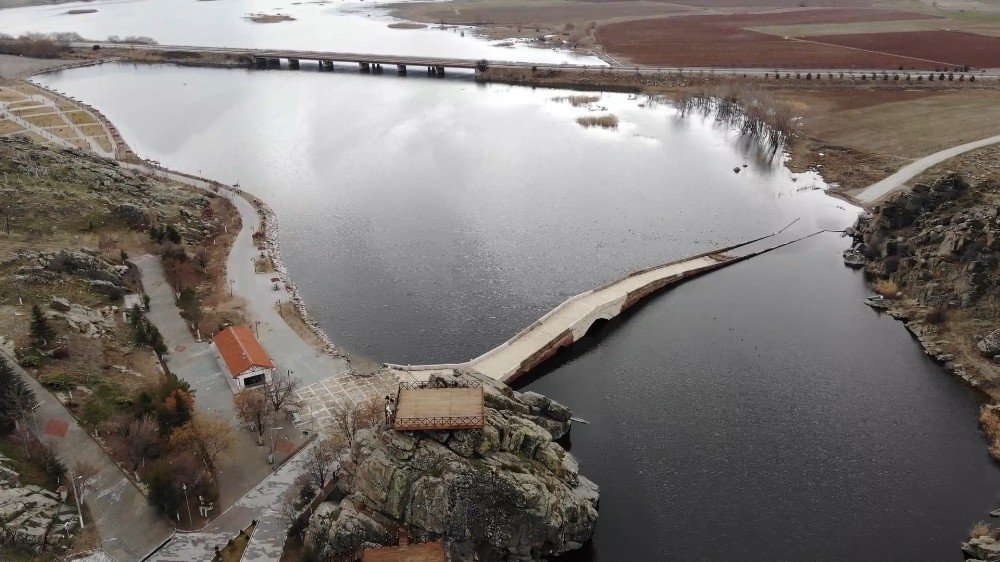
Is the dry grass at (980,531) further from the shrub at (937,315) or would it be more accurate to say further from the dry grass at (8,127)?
the dry grass at (8,127)

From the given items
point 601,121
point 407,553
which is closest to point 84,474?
point 407,553

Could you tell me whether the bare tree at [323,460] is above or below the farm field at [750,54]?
below

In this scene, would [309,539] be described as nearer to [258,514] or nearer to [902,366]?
[258,514]

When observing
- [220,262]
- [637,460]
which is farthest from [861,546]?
[220,262]

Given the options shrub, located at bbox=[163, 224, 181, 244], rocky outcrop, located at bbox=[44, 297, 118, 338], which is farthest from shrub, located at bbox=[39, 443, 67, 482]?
shrub, located at bbox=[163, 224, 181, 244]

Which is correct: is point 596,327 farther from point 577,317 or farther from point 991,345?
point 991,345

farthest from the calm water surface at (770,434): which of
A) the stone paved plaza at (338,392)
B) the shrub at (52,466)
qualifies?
→ the shrub at (52,466)
